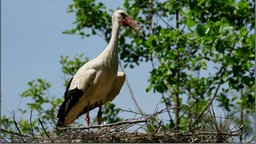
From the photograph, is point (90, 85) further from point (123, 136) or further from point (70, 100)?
point (123, 136)

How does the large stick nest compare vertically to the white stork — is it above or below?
below

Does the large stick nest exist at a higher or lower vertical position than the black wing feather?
lower

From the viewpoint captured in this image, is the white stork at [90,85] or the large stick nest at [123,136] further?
the white stork at [90,85]

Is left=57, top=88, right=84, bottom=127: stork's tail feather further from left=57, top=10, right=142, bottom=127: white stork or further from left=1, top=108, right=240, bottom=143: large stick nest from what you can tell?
left=1, top=108, right=240, bottom=143: large stick nest

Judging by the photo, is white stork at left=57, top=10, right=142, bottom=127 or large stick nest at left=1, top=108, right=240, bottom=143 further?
white stork at left=57, top=10, right=142, bottom=127

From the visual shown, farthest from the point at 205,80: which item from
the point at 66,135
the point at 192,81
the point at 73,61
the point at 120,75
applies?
the point at 66,135

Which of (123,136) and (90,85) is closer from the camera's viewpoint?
(123,136)

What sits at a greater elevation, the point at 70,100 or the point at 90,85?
the point at 90,85

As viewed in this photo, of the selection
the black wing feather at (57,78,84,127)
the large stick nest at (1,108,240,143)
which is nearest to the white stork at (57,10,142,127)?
the black wing feather at (57,78,84,127)

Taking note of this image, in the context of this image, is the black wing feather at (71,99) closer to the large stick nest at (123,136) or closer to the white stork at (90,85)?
the white stork at (90,85)

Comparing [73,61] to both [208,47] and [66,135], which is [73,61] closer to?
[208,47]

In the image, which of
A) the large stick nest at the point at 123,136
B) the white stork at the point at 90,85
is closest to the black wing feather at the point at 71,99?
the white stork at the point at 90,85

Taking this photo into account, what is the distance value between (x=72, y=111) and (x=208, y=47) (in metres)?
3.28

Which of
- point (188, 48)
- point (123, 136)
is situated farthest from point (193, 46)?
point (123, 136)
